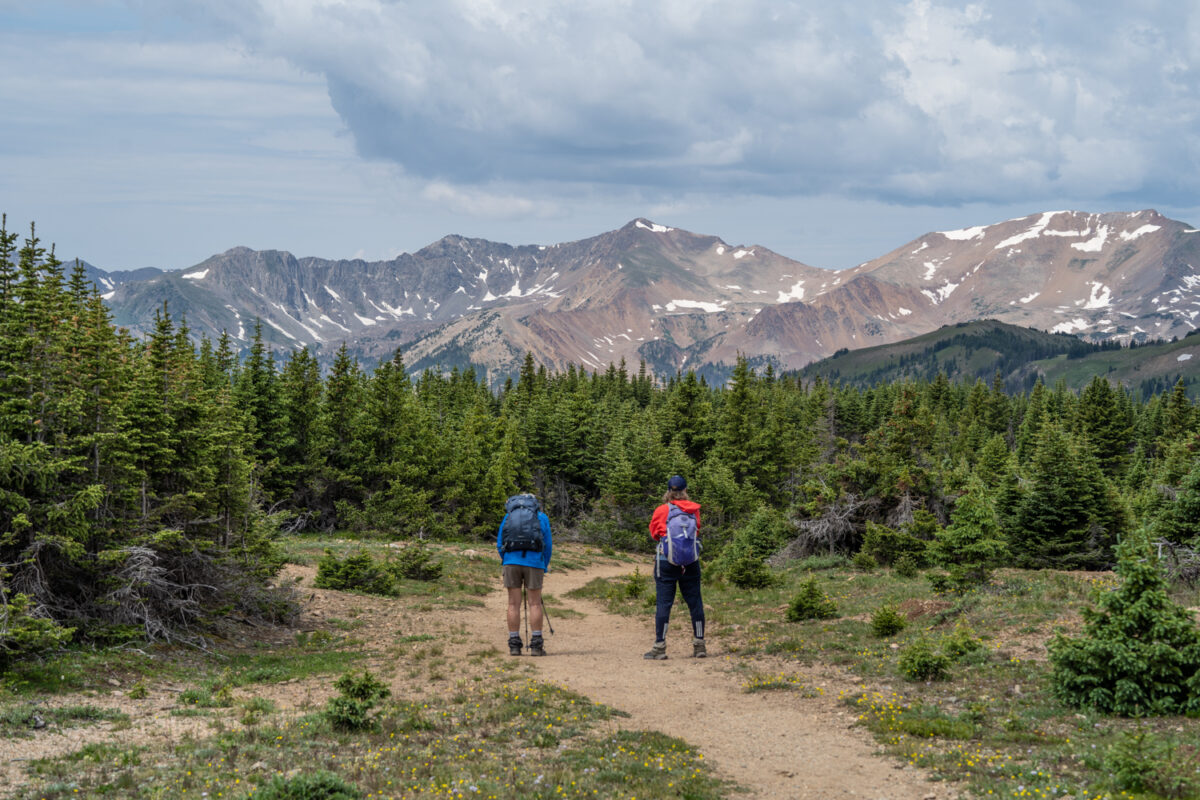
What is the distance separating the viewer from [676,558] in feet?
45.6

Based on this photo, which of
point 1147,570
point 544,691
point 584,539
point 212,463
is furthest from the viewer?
point 584,539

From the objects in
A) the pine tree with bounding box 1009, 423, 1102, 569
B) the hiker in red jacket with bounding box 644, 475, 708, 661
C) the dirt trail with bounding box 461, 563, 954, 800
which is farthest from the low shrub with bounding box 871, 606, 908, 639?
the pine tree with bounding box 1009, 423, 1102, 569

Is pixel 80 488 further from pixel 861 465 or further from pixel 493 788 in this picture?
pixel 861 465

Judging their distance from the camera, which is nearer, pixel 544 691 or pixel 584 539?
pixel 544 691

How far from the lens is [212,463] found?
16422 millimetres

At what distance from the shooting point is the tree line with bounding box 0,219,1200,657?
13.8 meters

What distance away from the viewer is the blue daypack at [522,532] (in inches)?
566

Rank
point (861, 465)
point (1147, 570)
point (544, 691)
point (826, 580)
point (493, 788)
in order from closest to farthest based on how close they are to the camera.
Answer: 1. point (493, 788)
2. point (1147, 570)
3. point (544, 691)
4. point (826, 580)
5. point (861, 465)

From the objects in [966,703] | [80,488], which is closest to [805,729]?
[966,703]

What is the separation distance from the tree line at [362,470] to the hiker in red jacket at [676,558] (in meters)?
8.54

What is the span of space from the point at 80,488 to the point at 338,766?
8664mm

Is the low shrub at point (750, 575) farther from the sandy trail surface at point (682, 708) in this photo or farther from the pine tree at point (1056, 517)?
the pine tree at point (1056, 517)

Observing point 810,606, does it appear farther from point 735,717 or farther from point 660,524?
point 735,717

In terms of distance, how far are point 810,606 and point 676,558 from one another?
5599mm
